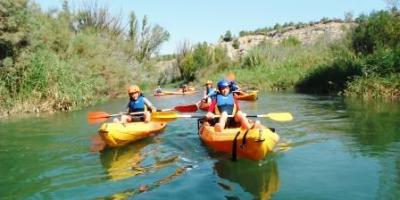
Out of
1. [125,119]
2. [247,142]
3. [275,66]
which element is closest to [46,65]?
[125,119]

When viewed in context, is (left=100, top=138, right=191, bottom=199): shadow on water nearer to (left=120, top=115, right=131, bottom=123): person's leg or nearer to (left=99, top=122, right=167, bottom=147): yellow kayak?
(left=99, top=122, right=167, bottom=147): yellow kayak

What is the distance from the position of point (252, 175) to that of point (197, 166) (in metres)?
1.09

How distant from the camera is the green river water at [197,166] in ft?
21.5

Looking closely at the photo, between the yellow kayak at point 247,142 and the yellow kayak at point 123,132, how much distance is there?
200cm

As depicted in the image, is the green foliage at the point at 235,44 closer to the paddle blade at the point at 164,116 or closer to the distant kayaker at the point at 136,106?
the distant kayaker at the point at 136,106

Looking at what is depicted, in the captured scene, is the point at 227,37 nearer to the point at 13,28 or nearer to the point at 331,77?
the point at 331,77

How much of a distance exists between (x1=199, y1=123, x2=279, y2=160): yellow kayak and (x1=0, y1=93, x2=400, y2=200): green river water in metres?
0.23

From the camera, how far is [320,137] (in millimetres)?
10719

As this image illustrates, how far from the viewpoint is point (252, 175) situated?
7.40 m

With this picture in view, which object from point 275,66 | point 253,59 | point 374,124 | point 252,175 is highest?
point 253,59

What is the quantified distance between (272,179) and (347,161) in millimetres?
1798

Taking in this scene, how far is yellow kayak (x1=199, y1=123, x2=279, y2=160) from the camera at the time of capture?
295 inches

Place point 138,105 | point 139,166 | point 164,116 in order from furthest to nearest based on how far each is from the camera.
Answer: point 138,105, point 164,116, point 139,166

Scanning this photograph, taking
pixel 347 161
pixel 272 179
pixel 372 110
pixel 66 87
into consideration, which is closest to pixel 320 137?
pixel 347 161
